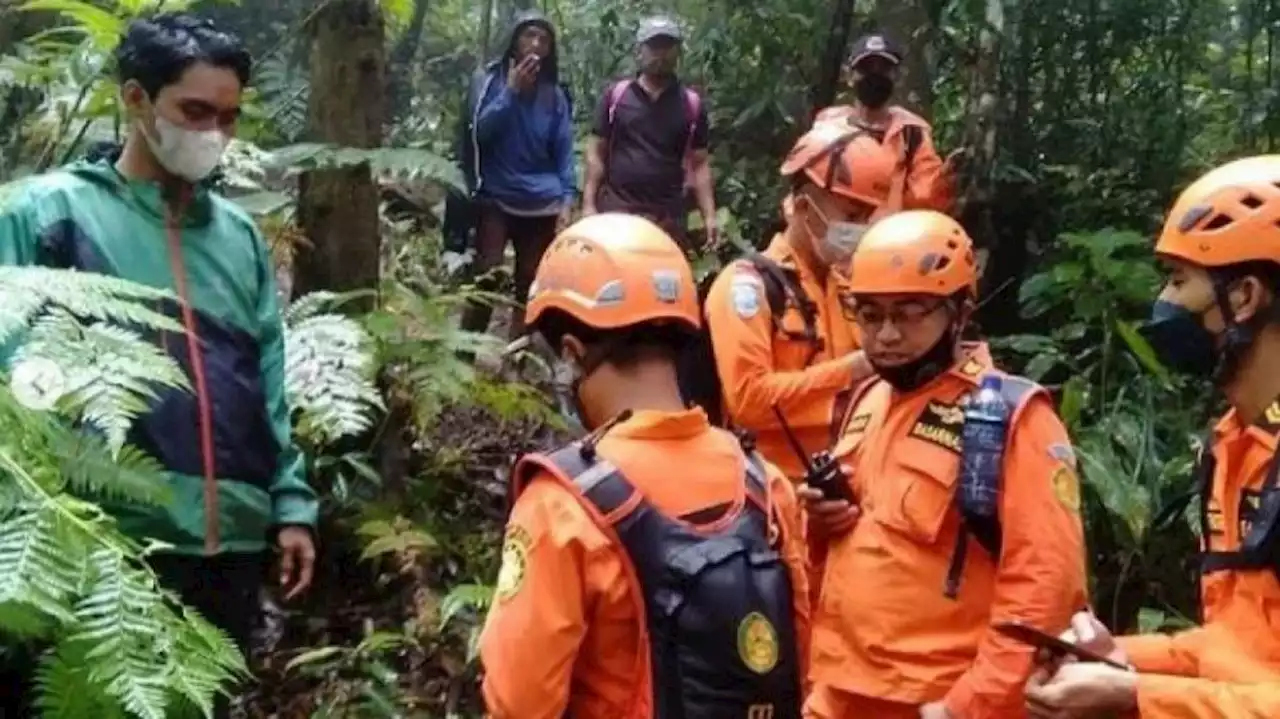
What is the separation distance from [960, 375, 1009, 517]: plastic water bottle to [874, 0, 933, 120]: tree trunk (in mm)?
5990

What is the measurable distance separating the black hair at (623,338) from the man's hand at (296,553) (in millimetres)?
1052

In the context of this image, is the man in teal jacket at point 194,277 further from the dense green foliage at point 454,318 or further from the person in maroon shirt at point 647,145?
the person in maroon shirt at point 647,145

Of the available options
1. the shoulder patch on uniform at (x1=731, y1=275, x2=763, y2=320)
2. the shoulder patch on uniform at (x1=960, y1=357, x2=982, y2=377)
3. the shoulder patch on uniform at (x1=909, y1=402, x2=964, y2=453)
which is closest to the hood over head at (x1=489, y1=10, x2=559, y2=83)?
the shoulder patch on uniform at (x1=731, y1=275, x2=763, y2=320)

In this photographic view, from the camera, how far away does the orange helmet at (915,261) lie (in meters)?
3.72

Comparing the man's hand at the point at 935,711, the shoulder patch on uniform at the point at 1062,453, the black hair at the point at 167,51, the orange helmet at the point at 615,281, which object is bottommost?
the man's hand at the point at 935,711

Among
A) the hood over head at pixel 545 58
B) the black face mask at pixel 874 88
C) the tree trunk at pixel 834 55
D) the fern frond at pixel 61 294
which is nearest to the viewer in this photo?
the fern frond at pixel 61 294

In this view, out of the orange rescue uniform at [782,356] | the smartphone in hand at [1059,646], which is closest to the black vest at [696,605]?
the smartphone in hand at [1059,646]

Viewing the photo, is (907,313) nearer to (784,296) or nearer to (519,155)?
(784,296)

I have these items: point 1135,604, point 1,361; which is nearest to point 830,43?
point 1135,604

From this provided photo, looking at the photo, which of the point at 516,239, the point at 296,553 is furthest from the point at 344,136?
the point at 516,239

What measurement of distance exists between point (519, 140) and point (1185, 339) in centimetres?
654

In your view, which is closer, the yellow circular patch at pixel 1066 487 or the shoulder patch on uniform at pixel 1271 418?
the shoulder patch on uniform at pixel 1271 418

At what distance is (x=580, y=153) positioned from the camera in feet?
40.2

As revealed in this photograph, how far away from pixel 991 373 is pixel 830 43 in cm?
626
